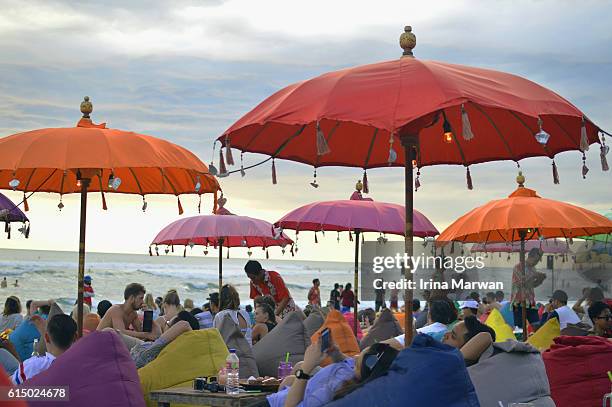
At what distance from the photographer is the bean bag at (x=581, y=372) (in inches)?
259

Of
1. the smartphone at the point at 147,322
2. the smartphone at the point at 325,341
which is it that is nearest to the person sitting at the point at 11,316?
the smartphone at the point at 147,322

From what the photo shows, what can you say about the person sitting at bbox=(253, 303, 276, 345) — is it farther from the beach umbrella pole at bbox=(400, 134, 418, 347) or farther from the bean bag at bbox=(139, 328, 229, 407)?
Answer: the beach umbrella pole at bbox=(400, 134, 418, 347)

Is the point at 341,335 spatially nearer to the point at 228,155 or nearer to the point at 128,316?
the point at 128,316

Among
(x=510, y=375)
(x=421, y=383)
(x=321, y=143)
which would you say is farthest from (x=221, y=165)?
(x=510, y=375)

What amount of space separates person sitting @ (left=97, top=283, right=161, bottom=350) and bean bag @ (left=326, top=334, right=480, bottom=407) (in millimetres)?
4091

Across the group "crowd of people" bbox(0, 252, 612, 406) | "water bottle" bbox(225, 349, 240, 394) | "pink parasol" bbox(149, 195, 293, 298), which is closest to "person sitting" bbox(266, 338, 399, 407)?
"crowd of people" bbox(0, 252, 612, 406)

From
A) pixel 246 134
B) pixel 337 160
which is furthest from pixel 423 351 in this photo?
pixel 337 160

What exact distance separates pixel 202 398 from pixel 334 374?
1.61 meters

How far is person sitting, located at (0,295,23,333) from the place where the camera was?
10828mm

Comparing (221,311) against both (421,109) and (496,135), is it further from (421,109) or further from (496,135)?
(421,109)

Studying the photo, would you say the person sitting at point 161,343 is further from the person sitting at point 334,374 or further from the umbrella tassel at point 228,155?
the person sitting at point 334,374

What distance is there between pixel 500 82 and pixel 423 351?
5.95 ft

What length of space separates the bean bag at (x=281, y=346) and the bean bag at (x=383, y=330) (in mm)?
1187

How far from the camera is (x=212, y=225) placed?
1267 cm
